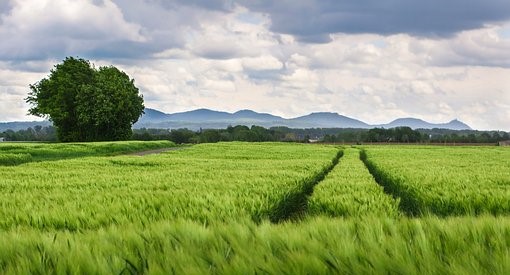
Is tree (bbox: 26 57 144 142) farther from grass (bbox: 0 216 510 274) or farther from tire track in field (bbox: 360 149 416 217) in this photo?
grass (bbox: 0 216 510 274)

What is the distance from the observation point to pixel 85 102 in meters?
74.1

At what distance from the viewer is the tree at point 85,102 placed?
74.1 m

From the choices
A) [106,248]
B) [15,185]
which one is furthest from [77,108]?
[106,248]

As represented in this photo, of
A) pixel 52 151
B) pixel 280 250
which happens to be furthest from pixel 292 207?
pixel 52 151

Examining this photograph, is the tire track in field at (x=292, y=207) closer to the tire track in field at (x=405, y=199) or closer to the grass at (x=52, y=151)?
the tire track in field at (x=405, y=199)

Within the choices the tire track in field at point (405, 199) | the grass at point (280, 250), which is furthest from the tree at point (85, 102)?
the grass at point (280, 250)

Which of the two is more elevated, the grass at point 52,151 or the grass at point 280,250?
the grass at point 280,250

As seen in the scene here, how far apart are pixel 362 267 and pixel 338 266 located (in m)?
0.12

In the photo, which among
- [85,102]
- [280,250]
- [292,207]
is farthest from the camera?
[85,102]

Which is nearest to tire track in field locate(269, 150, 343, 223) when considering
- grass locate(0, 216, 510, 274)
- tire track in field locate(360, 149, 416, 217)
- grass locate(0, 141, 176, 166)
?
tire track in field locate(360, 149, 416, 217)

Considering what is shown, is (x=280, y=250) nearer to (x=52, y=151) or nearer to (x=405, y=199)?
(x=405, y=199)

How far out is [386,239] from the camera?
3.13 m

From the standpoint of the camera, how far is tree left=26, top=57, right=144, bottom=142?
2918 inches

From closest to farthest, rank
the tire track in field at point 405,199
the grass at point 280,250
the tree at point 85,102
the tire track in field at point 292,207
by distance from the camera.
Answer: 1. the grass at point 280,250
2. the tire track in field at point 292,207
3. the tire track in field at point 405,199
4. the tree at point 85,102
